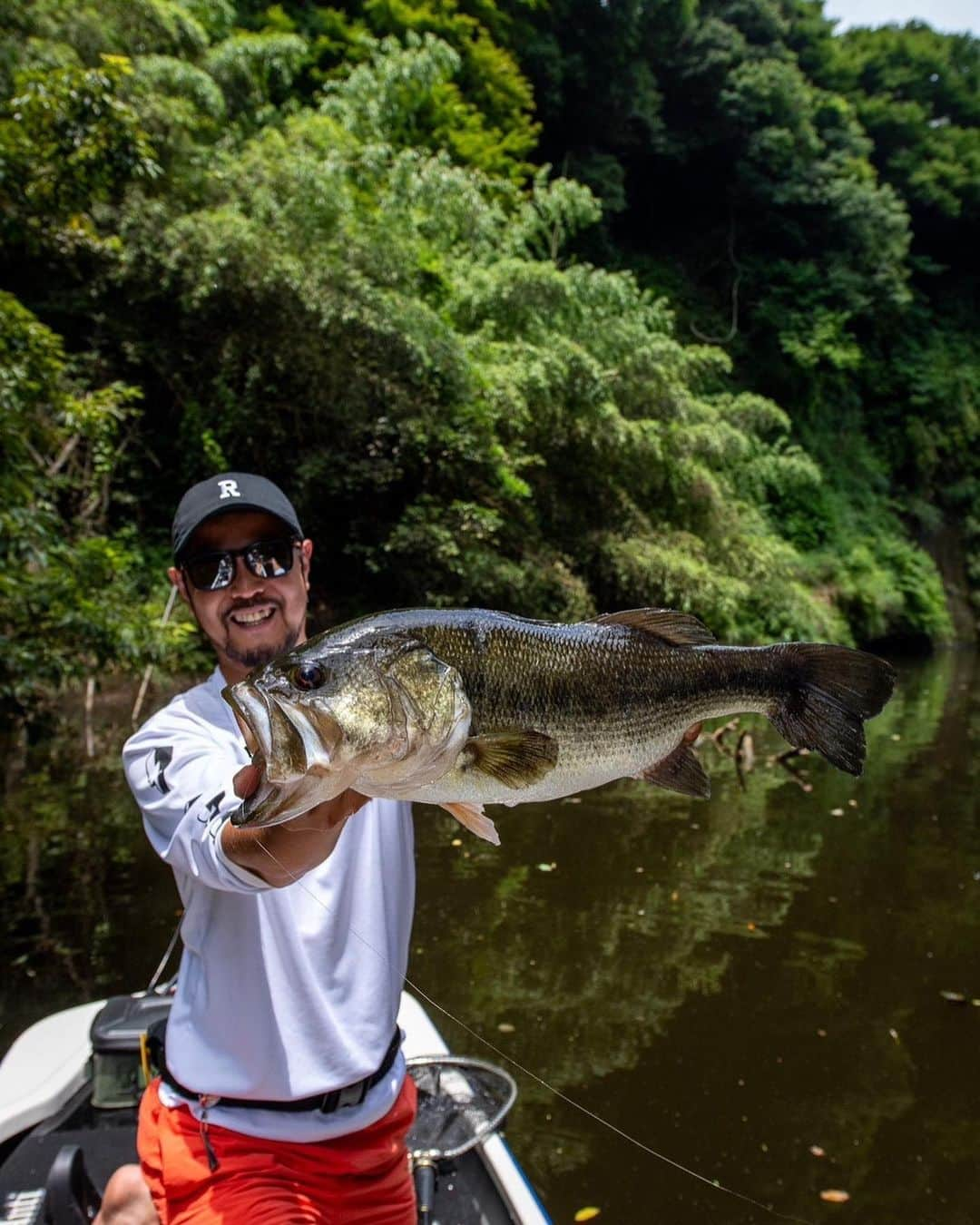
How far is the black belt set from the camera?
6.74ft

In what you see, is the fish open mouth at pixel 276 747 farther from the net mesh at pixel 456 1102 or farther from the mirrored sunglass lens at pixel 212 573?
the net mesh at pixel 456 1102

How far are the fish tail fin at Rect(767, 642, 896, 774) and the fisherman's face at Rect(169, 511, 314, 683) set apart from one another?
1.20 meters

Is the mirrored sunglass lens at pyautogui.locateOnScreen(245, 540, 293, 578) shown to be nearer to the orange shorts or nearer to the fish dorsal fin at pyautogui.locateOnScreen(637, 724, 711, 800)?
the fish dorsal fin at pyautogui.locateOnScreen(637, 724, 711, 800)

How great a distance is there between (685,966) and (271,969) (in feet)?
15.0

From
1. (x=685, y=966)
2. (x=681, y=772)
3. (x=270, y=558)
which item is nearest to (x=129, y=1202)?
(x=270, y=558)

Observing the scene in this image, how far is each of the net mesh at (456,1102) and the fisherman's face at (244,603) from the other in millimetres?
1816

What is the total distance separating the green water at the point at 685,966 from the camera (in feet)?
13.8

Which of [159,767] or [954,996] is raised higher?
[159,767]

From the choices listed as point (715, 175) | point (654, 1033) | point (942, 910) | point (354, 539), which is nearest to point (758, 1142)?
point (654, 1033)

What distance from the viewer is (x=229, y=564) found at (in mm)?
2250

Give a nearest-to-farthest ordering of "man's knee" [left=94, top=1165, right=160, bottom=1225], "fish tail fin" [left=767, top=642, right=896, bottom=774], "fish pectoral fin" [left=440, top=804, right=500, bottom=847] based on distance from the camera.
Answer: "fish pectoral fin" [left=440, top=804, right=500, bottom=847] < "fish tail fin" [left=767, top=642, right=896, bottom=774] < "man's knee" [left=94, top=1165, right=160, bottom=1225]

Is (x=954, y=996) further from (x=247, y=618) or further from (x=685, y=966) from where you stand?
(x=247, y=618)

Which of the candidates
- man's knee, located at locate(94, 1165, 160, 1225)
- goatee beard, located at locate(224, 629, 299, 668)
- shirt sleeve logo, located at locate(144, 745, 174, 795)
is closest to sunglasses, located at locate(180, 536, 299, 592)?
goatee beard, located at locate(224, 629, 299, 668)

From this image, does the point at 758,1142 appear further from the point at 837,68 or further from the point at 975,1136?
the point at 837,68
